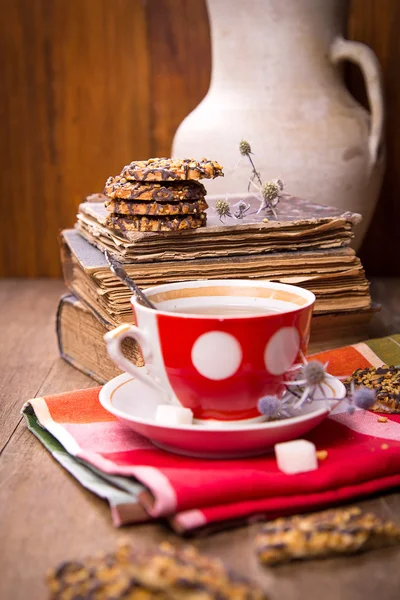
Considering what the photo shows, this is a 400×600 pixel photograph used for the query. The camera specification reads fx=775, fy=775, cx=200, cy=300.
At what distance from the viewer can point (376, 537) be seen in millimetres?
491

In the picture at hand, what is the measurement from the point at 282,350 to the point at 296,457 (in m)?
0.08

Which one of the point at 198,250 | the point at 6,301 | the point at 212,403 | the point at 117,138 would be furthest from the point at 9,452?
the point at 117,138

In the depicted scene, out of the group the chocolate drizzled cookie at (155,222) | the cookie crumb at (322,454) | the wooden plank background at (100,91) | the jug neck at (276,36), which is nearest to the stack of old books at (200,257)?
the chocolate drizzled cookie at (155,222)

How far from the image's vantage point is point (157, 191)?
80cm

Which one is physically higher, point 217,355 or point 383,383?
point 217,355

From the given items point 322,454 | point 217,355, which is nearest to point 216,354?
point 217,355

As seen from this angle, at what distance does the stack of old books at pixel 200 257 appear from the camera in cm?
81

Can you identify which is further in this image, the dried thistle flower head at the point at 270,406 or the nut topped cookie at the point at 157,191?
the nut topped cookie at the point at 157,191

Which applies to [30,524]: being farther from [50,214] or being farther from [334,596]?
[50,214]

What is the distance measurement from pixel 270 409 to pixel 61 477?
172 mm

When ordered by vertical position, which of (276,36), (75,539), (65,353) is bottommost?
(65,353)

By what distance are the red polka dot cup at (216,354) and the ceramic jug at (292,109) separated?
628 mm

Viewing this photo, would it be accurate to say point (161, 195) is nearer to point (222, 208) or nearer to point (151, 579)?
point (222, 208)

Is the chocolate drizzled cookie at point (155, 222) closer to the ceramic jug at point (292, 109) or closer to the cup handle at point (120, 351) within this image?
the cup handle at point (120, 351)
